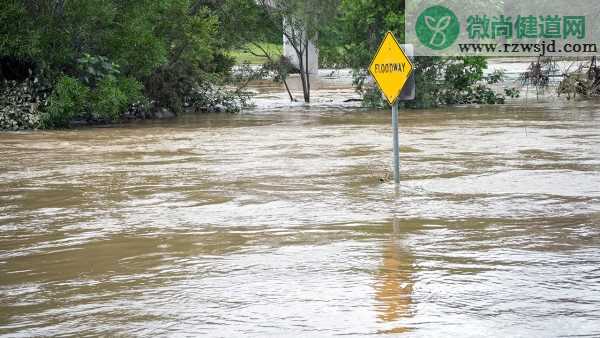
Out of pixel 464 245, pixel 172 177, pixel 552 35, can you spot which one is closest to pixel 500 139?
pixel 172 177

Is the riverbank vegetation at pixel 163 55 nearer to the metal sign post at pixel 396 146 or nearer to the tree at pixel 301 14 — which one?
the tree at pixel 301 14

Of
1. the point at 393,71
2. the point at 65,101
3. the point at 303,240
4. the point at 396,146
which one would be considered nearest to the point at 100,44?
the point at 65,101

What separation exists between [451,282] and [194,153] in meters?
11.2

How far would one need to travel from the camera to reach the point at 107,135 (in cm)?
2341

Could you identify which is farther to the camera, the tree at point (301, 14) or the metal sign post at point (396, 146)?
the tree at point (301, 14)

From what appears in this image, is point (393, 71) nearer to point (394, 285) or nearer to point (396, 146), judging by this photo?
point (396, 146)

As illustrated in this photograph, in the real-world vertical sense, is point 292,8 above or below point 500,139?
above

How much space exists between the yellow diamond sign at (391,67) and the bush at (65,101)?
12327 mm

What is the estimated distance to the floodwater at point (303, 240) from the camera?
7.42 meters

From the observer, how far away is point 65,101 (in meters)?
24.5

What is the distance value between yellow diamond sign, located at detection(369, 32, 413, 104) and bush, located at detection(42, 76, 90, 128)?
1233 centimetres

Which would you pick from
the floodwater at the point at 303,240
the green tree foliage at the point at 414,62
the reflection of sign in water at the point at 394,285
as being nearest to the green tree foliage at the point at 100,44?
the green tree foliage at the point at 414,62

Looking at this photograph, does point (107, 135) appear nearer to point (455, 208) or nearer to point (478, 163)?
point (478, 163)

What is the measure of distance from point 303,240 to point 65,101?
1539 cm
